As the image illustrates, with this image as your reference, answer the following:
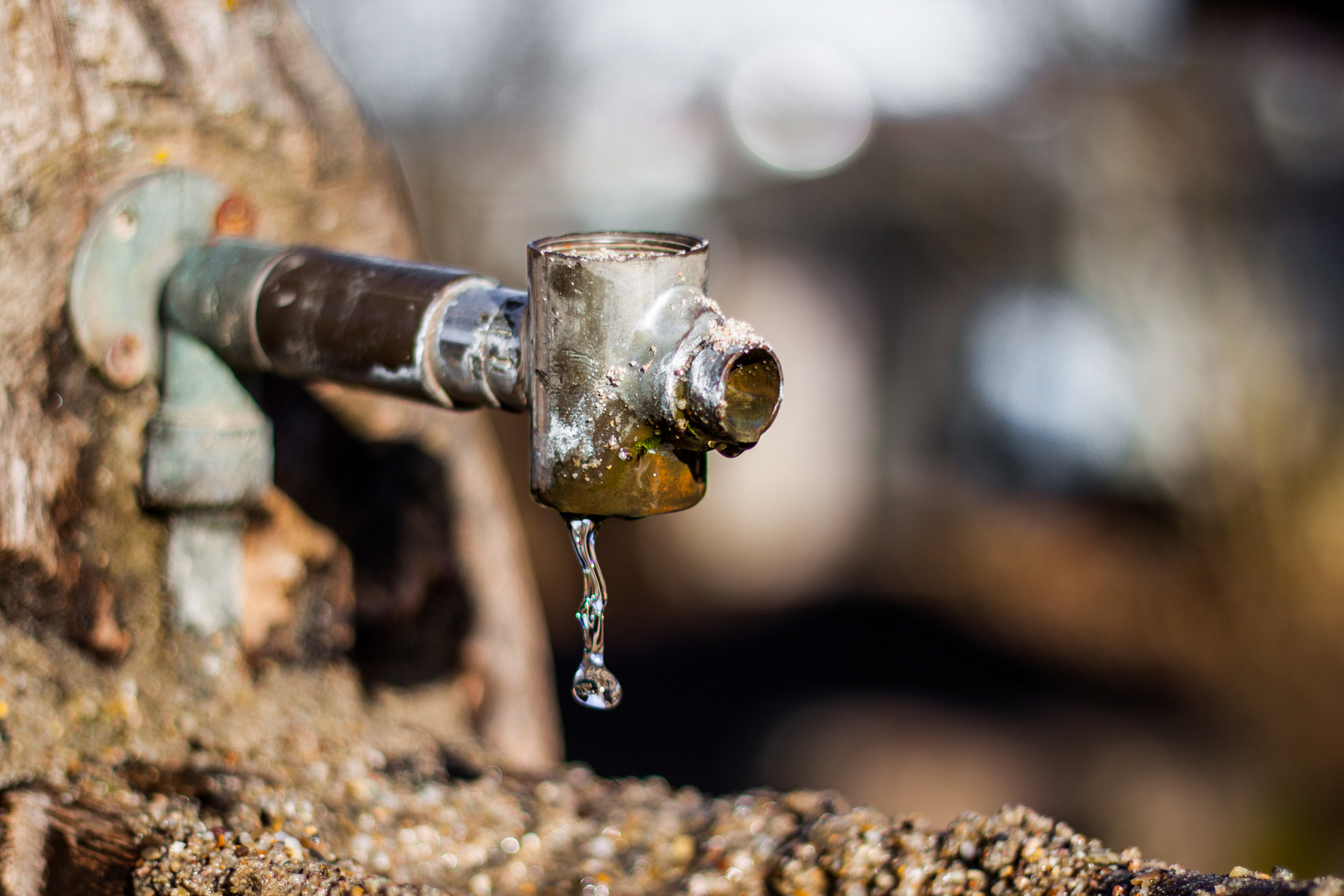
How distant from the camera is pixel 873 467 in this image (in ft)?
22.7

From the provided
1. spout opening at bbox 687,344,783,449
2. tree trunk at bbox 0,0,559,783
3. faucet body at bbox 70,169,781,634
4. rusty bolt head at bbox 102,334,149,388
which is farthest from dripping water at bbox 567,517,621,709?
rusty bolt head at bbox 102,334,149,388

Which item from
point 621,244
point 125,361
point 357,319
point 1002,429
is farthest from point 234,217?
point 1002,429

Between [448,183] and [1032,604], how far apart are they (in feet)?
13.1

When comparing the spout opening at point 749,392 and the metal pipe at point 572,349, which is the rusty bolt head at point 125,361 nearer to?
the metal pipe at point 572,349

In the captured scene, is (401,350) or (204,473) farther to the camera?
(204,473)

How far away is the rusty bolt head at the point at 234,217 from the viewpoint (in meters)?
1.36

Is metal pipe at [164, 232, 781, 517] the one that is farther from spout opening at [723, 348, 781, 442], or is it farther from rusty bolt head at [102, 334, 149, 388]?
rusty bolt head at [102, 334, 149, 388]

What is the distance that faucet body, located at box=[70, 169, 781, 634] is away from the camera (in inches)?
37.2

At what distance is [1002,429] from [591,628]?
18.8 feet

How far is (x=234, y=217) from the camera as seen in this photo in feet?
4.52

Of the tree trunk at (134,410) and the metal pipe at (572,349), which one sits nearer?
the metal pipe at (572,349)

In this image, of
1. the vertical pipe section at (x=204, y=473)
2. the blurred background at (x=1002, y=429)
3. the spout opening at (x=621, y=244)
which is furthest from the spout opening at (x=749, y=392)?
Result: the blurred background at (x=1002, y=429)

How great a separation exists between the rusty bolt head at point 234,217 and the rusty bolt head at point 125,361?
0.17 metres

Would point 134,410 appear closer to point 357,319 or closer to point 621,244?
point 357,319
